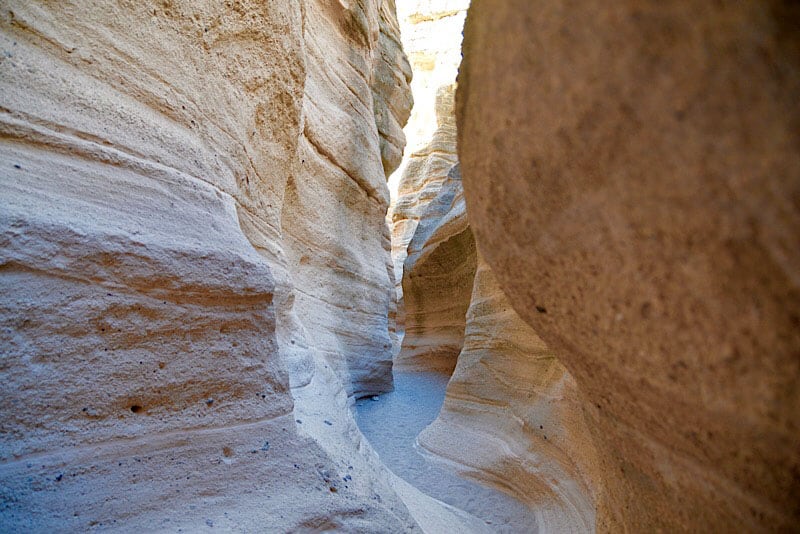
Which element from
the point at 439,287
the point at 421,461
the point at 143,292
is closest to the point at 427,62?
the point at 439,287

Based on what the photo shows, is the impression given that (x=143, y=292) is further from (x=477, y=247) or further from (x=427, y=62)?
(x=427, y=62)

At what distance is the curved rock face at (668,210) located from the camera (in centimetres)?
56

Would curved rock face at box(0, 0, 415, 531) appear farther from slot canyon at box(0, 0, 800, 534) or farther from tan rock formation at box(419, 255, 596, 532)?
tan rock formation at box(419, 255, 596, 532)

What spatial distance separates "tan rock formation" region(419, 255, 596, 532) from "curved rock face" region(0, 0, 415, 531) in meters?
1.05

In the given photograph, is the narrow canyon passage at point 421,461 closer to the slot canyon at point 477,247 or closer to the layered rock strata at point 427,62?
the slot canyon at point 477,247

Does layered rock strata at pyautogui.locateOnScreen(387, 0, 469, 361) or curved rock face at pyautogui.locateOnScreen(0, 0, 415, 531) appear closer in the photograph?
curved rock face at pyautogui.locateOnScreen(0, 0, 415, 531)

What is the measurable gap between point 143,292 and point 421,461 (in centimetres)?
297

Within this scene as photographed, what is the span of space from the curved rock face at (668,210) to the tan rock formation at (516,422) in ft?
4.81

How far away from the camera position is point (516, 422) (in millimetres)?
3168

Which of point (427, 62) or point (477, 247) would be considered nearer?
point (477, 247)

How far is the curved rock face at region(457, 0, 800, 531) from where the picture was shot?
556 mm

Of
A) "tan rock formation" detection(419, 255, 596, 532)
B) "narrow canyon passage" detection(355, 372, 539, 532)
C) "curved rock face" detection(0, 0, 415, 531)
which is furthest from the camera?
"narrow canyon passage" detection(355, 372, 539, 532)

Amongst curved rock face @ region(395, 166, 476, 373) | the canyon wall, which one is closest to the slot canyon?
curved rock face @ region(395, 166, 476, 373)

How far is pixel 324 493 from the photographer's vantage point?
159 centimetres
